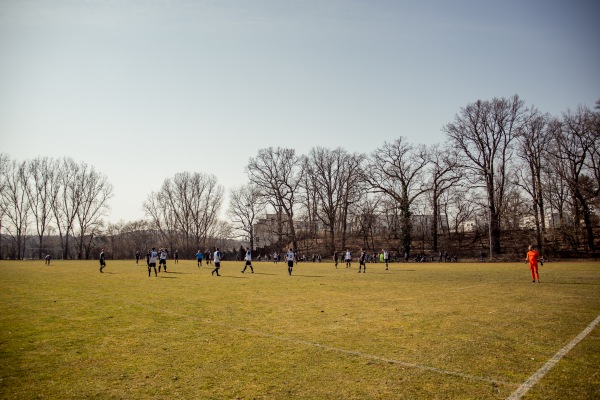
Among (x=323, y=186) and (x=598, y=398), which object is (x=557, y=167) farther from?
(x=598, y=398)

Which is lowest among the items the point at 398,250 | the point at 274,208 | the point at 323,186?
the point at 398,250

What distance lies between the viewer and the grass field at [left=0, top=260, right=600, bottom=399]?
501cm

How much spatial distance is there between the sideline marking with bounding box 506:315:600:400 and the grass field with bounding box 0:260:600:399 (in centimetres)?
7

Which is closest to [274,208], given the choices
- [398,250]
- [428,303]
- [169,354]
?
[398,250]

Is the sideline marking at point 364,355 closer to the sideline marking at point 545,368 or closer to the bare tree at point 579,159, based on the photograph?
→ the sideline marking at point 545,368

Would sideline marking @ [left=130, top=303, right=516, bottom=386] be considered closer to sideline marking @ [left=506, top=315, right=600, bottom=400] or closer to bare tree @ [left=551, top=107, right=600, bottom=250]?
sideline marking @ [left=506, top=315, right=600, bottom=400]

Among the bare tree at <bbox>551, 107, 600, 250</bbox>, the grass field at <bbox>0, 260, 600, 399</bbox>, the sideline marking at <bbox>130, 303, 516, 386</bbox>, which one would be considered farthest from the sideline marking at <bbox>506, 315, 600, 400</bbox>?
the bare tree at <bbox>551, 107, 600, 250</bbox>

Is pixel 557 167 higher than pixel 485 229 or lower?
higher

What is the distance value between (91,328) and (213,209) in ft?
254

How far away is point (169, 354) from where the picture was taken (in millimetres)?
6746

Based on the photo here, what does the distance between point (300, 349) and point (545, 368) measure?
4.15m

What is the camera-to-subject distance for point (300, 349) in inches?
275

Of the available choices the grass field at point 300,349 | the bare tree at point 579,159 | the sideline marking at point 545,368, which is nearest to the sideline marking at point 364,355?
the grass field at point 300,349

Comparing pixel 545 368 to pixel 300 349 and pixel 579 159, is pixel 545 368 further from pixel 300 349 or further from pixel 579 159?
pixel 579 159
